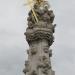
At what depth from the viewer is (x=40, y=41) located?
3319 cm

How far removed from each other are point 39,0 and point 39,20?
1.78m

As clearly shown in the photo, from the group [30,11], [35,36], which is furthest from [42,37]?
[30,11]

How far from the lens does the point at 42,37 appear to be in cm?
3312

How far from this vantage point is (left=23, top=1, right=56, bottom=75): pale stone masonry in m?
32.0

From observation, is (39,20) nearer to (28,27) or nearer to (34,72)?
(28,27)

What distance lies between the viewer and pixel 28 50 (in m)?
33.4

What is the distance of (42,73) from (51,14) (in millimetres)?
5244

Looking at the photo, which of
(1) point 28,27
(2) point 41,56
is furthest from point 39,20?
(2) point 41,56

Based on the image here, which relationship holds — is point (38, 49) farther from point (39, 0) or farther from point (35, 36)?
point (39, 0)

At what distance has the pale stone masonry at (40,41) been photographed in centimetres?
3200

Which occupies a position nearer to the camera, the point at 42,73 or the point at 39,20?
the point at 42,73

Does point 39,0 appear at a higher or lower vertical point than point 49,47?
higher

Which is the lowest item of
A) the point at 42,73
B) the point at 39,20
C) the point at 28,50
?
the point at 42,73

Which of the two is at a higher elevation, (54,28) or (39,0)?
(39,0)
